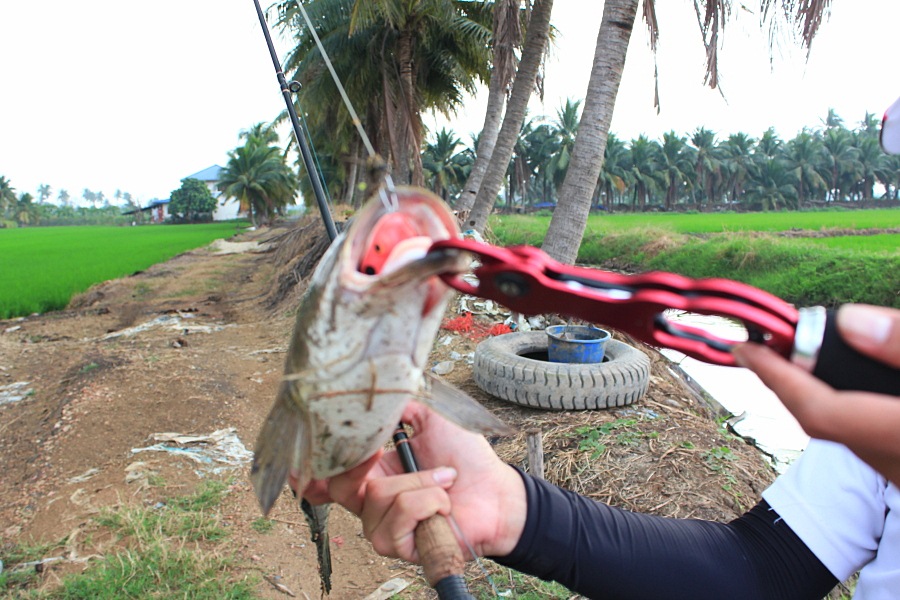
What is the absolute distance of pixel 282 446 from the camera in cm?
116

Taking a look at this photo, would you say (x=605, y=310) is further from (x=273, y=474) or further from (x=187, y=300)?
(x=187, y=300)

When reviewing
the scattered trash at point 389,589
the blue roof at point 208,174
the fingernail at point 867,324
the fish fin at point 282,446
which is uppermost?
the blue roof at point 208,174

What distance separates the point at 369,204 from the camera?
98 cm

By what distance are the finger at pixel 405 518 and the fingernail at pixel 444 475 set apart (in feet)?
0.07

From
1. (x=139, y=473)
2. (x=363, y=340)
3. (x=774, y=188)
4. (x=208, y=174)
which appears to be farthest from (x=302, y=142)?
(x=208, y=174)

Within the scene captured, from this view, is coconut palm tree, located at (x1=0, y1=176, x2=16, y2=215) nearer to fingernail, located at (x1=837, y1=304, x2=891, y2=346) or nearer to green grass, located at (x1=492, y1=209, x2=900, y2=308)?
green grass, located at (x1=492, y1=209, x2=900, y2=308)

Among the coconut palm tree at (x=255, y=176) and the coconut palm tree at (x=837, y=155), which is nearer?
the coconut palm tree at (x=255, y=176)

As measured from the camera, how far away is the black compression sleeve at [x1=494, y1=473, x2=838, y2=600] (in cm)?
154

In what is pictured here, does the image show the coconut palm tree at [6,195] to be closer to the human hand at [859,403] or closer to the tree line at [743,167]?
the tree line at [743,167]

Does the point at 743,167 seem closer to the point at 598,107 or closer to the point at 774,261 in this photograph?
the point at 774,261

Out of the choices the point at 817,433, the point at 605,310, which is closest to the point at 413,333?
the point at 605,310

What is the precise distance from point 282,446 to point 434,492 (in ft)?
1.54

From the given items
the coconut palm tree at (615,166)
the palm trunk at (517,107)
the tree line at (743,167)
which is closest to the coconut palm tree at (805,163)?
the tree line at (743,167)

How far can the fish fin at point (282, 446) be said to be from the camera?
1.15 metres
